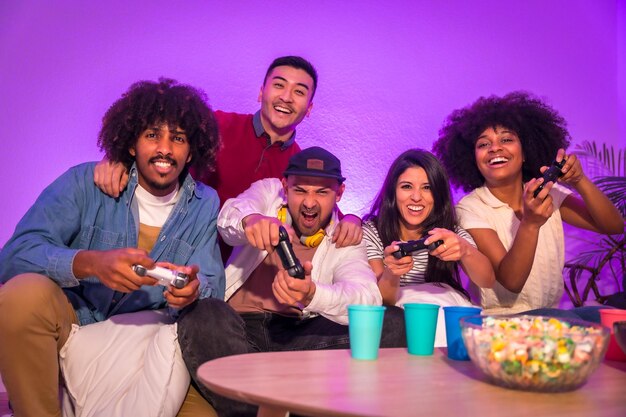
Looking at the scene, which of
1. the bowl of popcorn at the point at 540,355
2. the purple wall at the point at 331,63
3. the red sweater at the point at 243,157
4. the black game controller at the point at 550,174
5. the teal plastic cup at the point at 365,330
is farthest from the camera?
the purple wall at the point at 331,63

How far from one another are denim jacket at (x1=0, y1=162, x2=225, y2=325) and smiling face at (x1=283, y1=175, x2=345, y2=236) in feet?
1.11

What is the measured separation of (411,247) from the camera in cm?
228

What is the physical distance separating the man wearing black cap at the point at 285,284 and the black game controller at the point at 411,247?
0.15 m

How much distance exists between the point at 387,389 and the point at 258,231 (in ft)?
3.23

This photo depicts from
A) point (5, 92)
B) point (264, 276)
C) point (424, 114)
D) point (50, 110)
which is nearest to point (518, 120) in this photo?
point (424, 114)

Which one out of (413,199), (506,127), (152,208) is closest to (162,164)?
(152,208)

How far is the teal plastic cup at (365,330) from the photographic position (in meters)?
1.65

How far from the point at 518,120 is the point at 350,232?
1.21 meters

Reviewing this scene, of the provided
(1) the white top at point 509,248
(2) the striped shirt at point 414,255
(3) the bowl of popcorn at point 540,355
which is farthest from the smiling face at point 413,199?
(3) the bowl of popcorn at point 540,355

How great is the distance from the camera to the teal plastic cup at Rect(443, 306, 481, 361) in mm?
1685

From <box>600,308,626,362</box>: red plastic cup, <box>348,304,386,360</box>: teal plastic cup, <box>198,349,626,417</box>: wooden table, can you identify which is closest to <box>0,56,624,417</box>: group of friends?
<box>348,304,386,360</box>: teal plastic cup

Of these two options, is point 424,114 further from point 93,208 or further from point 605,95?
point 93,208

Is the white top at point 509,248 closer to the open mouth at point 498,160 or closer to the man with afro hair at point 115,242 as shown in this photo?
the open mouth at point 498,160

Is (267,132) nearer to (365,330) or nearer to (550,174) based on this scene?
(550,174)
